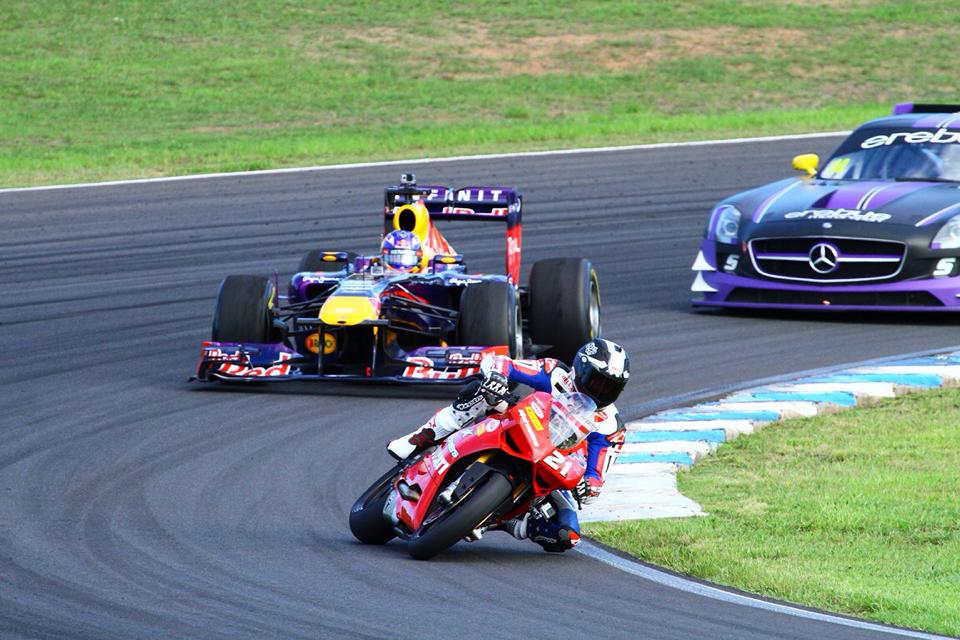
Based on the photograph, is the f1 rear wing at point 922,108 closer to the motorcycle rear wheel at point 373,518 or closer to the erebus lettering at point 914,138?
the erebus lettering at point 914,138

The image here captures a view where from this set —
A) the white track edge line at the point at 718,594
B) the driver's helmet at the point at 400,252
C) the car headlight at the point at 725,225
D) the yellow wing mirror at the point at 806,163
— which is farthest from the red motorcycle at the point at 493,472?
the yellow wing mirror at the point at 806,163

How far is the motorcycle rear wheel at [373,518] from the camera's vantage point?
7727mm

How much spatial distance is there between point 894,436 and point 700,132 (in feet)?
55.2

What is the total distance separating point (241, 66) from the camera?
32.6 metres

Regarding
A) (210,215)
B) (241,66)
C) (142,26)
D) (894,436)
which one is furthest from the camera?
(142,26)

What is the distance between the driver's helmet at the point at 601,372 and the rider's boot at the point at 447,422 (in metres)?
0.45

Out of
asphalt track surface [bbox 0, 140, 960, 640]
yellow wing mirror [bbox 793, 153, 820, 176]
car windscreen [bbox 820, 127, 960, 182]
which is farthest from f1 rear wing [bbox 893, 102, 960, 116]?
asphalt track surface [bbox 0, 140, 960, 640]

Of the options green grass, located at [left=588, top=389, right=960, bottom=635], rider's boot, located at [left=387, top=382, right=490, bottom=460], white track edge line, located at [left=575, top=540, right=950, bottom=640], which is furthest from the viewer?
rider's boot, located at [left=387, top=382, right=490, bottom=460]

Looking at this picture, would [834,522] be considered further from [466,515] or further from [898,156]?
[898,156]

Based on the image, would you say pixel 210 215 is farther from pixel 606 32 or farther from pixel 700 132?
pixel 606 32

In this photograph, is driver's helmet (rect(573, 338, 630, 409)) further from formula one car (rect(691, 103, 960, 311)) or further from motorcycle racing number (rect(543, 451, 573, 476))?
formula one car (rect(691, 103, 960, 311))

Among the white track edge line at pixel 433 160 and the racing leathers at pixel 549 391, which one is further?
the white track edge line at pixel 433 160

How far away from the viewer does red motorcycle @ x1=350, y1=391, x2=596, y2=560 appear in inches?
287

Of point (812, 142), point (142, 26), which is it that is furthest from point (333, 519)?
point (142, 26)
